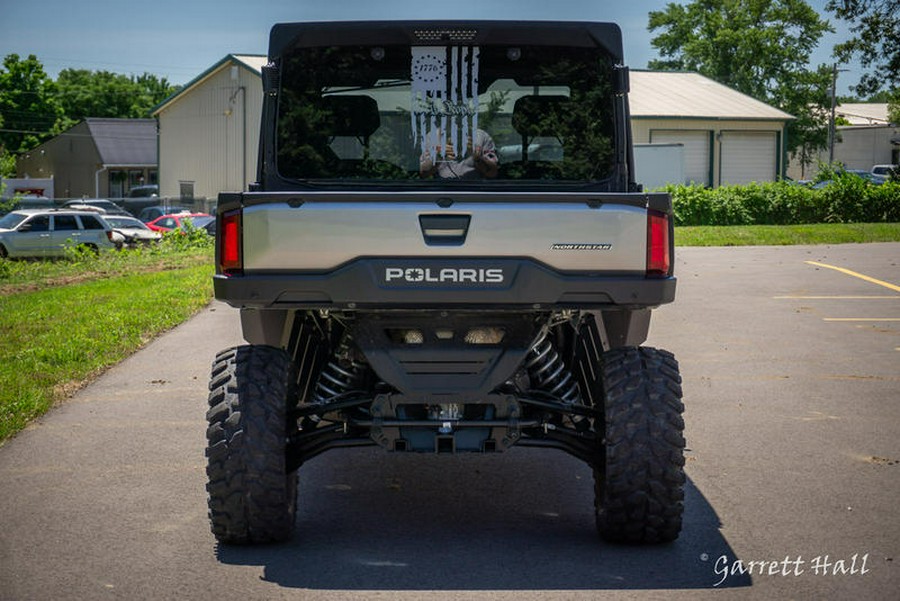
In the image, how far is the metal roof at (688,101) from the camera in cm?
5038

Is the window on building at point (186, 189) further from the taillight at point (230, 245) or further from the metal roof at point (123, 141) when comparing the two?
the taillight at point (230, 245)

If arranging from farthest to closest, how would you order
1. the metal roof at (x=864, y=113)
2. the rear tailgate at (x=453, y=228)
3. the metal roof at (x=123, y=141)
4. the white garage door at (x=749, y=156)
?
the metal roof at (x=864, y=113) → the metal roof at (x=123, y=141) → the white garage door at (x=749, y=156) → the rear tailgate at (x=453, y=228)

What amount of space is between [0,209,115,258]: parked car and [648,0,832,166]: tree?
173 feet

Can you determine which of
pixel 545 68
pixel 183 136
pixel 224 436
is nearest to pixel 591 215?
pixel 545 68

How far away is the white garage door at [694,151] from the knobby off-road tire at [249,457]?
46350 millimetres

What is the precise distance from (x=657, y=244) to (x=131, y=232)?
33.5 metres

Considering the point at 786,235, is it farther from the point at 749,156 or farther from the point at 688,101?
the point at 688,101

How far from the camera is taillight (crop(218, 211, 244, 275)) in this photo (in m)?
5.67

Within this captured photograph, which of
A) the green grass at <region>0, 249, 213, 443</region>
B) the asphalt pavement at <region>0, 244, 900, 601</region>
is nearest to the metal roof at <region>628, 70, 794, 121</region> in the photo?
the green grass at <region>0, 249, 213, 443</region>

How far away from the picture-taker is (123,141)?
81.4 m

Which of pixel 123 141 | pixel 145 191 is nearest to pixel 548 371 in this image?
pixel 145 191

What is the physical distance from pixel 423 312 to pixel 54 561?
2032 millimetres

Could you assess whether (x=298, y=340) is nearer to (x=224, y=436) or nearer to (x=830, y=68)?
(x=224, y=436)

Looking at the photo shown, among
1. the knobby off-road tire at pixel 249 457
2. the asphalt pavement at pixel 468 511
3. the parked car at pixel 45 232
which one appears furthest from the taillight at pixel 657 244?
the parked car at pixel 45 232
